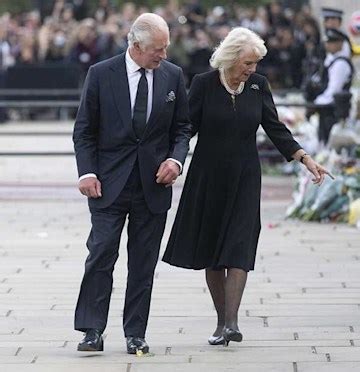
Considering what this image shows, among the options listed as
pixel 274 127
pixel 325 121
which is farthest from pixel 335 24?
pixel 274 127

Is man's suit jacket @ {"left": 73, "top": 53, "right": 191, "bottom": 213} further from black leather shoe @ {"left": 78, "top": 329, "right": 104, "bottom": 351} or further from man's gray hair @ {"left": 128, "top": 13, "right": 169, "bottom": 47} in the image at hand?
black leather shoe @ {"left": 78, "top": 329, "right": 104, "bottom": 351}

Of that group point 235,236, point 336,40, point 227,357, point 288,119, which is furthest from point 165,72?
point 288,119

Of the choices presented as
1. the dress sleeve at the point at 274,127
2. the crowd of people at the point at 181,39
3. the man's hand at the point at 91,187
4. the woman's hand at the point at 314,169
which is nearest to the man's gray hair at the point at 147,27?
the man's hand at the point at 91,187

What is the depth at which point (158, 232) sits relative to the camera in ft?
25.1

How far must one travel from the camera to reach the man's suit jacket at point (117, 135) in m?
7.46

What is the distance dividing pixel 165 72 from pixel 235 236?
93cm

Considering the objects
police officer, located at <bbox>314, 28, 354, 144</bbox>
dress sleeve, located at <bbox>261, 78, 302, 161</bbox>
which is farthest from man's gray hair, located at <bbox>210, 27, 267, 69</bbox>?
police officer, located at <bbox>314, 28, 354, 144</bbox>

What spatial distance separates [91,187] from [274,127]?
114 centimetres

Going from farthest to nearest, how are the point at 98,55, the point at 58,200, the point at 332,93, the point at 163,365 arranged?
the point at 98,55
the point at 332,93
the point at 58,200
the point at 163,365

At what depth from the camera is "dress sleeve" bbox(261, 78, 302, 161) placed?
7.94 m

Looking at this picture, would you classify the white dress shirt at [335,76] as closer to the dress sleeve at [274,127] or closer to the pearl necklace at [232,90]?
the dress sleeve at [274,127]

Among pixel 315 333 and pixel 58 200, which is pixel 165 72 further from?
pixel 58 200

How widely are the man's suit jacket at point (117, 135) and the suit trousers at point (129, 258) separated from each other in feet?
0.17

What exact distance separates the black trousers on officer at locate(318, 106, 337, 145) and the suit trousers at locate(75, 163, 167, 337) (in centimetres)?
848
